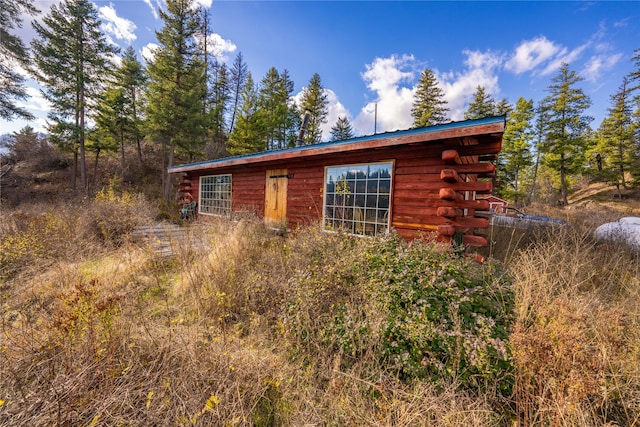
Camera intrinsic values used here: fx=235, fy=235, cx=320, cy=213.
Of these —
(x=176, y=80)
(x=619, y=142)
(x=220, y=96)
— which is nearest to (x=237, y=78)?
(x=220, y=96)

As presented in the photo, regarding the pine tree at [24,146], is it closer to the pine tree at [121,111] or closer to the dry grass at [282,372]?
the pine tree at [121,111]

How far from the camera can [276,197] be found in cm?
727

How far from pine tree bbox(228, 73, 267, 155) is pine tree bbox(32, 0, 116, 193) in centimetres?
802

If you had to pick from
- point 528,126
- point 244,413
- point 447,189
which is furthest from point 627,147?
point 244,413

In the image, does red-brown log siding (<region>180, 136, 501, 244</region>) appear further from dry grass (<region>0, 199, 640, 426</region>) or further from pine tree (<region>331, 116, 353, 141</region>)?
pine tree (<region>331, 116, 353, 141</region>)

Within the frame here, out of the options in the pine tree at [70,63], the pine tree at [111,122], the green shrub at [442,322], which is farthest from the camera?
the pine tree at [111,122]

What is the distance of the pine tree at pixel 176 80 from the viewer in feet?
46.5

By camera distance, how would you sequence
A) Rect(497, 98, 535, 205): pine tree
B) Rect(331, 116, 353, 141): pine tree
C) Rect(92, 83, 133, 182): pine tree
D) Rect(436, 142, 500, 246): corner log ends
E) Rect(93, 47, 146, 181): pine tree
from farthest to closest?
Rect(331, 116, 353, 141): pine tree < Rect(497, 98, 535, 205): pine tree < Rect(93, 47, 146, 181): pine tree < Rect(92, 83, 133, 182): pine tree < Rect(436, 142, 500, 246): corner log ends

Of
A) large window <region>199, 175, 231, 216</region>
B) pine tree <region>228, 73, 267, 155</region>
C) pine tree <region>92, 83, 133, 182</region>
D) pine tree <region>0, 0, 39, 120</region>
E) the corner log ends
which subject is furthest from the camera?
pine tree <region>228, 73, 267, 155</region>

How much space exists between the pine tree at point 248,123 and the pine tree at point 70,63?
8.02 meters

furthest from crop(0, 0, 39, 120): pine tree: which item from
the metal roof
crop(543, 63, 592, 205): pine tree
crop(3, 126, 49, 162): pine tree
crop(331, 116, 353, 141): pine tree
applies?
crop(543, 63, 592, 205): pine tree

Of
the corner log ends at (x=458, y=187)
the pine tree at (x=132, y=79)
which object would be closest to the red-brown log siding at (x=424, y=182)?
the corner log ends at (x=458, y=187)

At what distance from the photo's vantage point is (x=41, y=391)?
1583 millimetres

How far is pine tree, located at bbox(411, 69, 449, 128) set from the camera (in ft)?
75.1
